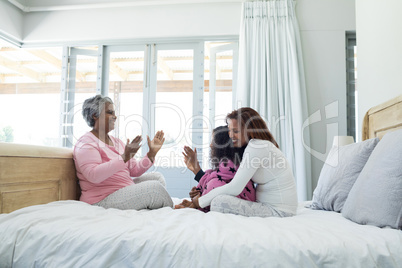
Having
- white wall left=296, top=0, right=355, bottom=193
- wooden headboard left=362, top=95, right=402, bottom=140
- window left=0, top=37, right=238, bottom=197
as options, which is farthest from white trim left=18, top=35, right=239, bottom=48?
wooden headboard left=362, top=95, right=402, bottom=140

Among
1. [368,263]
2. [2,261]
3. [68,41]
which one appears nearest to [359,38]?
[368,263]

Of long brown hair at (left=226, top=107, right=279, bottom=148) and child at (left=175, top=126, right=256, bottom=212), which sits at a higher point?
long brown hair at (left=226, top=107, right=279, bottom=148)

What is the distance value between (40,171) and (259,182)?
3.69ft

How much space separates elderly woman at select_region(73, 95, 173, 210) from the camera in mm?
1669

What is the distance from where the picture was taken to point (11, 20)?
12.5ft

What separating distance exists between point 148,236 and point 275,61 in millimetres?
2855

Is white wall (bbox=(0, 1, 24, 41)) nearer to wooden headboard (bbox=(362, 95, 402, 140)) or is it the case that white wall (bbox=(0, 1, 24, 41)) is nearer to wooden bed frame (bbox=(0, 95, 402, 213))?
wooden bed frame (bbox=(0, 95, 402, 213))

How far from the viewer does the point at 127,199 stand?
1672mm

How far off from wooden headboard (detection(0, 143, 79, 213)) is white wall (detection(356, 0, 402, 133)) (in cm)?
193

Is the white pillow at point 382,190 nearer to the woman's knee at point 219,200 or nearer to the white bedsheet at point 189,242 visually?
the white bedsheet at point 189,242

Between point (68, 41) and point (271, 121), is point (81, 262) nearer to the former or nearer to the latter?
point (271, 121)

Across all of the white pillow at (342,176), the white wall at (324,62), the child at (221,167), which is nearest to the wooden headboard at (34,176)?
the child at (221,167)

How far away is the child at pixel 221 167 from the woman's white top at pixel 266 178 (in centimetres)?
7

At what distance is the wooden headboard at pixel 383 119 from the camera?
1.64m
